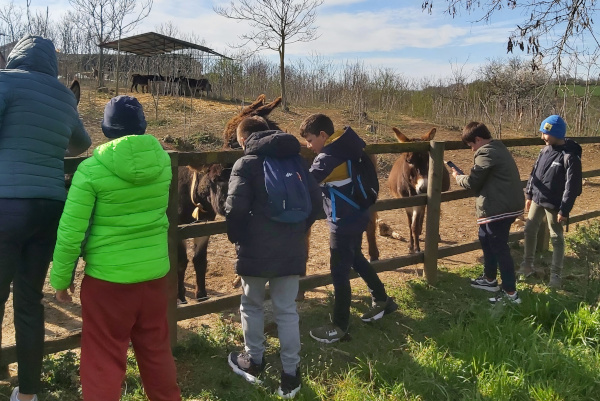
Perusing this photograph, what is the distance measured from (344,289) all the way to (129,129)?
210cm

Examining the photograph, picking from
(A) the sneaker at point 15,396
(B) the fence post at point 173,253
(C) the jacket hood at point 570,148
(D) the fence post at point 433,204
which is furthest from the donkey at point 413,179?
(A) the sneaker at point 15,396

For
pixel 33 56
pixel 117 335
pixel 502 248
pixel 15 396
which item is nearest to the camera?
pixel 117 335

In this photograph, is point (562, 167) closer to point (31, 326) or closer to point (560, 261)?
point (560, 261)

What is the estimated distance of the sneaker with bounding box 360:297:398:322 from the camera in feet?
14.0

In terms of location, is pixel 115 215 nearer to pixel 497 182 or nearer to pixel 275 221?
pixel 275 221

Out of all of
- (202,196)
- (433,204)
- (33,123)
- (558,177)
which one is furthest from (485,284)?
(33,123)

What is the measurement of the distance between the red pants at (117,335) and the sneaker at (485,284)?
3693 millimetres

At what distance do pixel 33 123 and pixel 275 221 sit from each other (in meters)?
1.49

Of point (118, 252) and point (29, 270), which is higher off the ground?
point (118, 252)

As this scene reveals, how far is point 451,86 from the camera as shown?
28594 millimetres

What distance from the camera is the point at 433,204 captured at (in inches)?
207

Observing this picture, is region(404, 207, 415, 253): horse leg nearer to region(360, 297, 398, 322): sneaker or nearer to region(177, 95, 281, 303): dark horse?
region(360, 297, 398, 322): sneaker

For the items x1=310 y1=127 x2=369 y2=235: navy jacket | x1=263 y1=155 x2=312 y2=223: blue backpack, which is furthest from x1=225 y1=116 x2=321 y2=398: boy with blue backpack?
x1=310 y1=127 x2=369 y2=235: navy jacket

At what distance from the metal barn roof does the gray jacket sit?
932 inches
